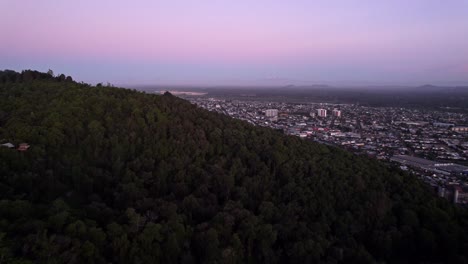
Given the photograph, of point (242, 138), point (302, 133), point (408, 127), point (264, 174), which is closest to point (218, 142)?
point (242, 138)

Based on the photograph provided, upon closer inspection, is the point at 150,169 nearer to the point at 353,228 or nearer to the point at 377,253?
the point at 353,228

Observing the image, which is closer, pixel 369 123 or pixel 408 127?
pixel 408 127

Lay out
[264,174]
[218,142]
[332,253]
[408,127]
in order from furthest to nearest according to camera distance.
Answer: [408,127] < [218,142] < [264,174] < [332,253]

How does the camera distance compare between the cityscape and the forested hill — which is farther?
the cityscape

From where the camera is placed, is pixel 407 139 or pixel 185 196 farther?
pixel 407 139

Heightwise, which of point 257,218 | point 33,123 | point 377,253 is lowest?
point 377,253

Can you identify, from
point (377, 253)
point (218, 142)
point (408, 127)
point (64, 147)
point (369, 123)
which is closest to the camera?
point (377, 253)

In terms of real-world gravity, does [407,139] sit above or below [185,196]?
below

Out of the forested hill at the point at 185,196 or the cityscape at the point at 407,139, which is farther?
the cityscape at the point at 407,139
